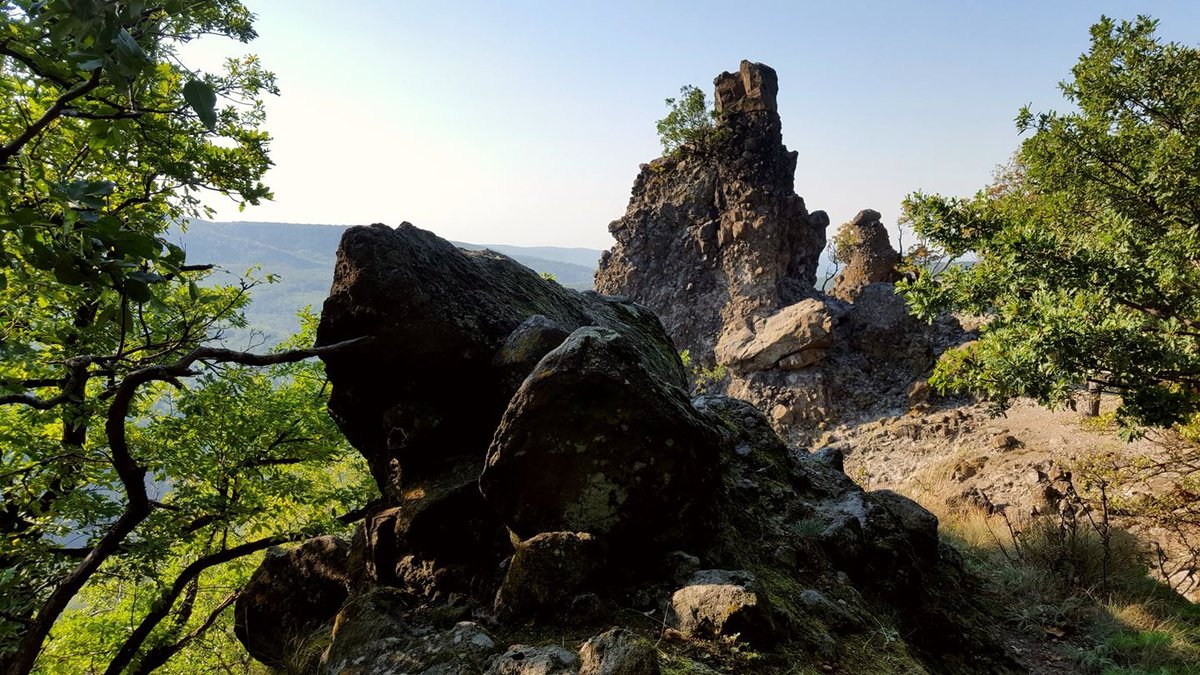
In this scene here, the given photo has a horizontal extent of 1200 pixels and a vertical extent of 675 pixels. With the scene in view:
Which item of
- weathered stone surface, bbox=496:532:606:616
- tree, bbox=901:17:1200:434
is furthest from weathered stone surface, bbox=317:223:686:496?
tree, bbox=901:17:1200:434

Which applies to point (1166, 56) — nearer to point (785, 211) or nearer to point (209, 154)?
point (209, 154)

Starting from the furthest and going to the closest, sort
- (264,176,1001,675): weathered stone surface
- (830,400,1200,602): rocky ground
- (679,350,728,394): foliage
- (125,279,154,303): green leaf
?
(679,350,728,394): foliage, (830,400,1200,602): rocky ground, (264,176,1001,675): weathered stone surface, (125,279,154,303): green leaf

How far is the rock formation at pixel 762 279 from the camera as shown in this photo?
22.8 m

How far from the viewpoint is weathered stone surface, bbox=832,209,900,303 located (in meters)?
27.7

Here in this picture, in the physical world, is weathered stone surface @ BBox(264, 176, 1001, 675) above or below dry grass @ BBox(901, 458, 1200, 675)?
above

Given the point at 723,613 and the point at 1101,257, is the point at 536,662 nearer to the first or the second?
the point at 723,613

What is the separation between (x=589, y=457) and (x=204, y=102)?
309 cm

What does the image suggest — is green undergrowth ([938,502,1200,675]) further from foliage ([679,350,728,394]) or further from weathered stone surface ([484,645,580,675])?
foliage ([679,350,728,394])

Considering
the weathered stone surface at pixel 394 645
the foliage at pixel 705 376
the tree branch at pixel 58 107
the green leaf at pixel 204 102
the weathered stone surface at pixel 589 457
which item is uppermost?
the tree branch at pixel 58 107

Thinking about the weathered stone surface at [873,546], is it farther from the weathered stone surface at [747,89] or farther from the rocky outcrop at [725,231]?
the weathered stone surface at [747,89]

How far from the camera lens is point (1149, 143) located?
9125 mm

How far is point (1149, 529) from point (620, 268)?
23.5m

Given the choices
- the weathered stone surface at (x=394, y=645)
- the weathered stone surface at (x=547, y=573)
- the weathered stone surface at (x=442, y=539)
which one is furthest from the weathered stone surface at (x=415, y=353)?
the weathered stone surface at (x=547, y=573)

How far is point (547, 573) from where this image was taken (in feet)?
12.4
